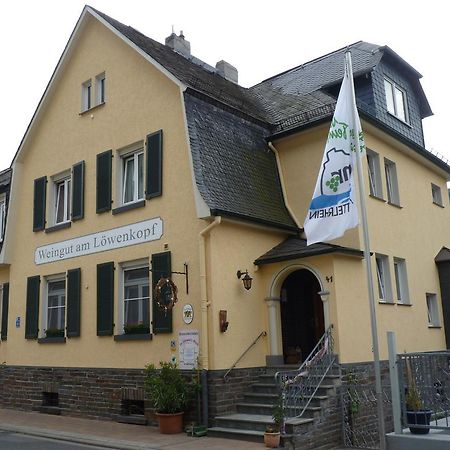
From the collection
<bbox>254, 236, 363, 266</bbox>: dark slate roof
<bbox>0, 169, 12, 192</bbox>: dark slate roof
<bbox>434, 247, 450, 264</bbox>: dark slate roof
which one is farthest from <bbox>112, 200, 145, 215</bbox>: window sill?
<bbox>434, 247, 450, 264</bbox>: dark slate roof

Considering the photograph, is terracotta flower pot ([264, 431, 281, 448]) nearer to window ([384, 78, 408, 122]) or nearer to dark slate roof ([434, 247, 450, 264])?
dark slate roof ([434, 247, 450, 264])

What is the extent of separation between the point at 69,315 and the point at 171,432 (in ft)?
16.9

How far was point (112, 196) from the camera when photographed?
1500 cm

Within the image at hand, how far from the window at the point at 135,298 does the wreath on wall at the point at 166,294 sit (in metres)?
1.08

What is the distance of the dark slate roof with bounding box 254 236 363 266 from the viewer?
40.4 ft

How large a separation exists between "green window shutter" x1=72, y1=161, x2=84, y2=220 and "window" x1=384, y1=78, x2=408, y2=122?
911cm

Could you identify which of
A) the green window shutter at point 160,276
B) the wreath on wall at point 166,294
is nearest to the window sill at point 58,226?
the green window shutter at point 160,276

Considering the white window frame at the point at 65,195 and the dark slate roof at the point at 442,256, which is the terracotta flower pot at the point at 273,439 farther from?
the dark slate roof at the point at 442,256

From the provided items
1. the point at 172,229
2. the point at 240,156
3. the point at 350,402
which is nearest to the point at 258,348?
the point at 350,402

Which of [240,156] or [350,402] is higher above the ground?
[240,156]

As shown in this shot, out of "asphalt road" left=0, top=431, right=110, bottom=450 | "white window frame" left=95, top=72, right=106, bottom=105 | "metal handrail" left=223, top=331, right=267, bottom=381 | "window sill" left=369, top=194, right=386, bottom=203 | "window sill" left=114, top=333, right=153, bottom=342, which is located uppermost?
"white window frame" left=95, top=72, right=106, bottom=105

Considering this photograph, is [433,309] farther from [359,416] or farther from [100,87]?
[100,87]

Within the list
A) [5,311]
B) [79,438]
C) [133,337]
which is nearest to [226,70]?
[5,311]

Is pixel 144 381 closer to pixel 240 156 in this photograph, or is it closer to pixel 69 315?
pixel 69 315
